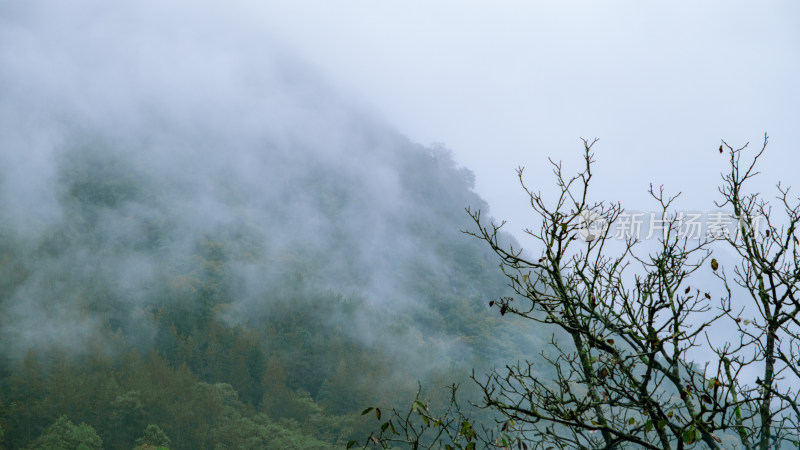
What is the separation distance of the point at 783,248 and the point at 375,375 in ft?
73.5

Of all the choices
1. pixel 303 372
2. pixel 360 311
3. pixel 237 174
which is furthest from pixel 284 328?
pixel 237 174

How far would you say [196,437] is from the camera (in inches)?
682

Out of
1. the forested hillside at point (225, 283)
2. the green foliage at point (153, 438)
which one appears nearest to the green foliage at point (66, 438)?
the forested hillside at point (225, 283)

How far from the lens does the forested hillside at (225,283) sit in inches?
717

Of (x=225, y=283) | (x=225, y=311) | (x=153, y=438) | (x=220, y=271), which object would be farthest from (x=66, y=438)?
(x=220, y=271)

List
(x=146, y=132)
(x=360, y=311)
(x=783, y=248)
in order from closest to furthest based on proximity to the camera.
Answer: (x=783, y=248), (x=360, y=311), (x=146, y=132)

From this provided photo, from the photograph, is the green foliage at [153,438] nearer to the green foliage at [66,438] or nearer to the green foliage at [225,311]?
the green foliage at [225,311]

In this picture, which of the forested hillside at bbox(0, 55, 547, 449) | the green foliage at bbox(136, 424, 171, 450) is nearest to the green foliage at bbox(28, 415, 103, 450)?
the forested hillside at bbox(0, 55, 547, 449)

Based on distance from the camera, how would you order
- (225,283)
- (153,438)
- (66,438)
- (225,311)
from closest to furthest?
1. (66,438)
2. (153,438)
3. (225,311)
4. (225,283)

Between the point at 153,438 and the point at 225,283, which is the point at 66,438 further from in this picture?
the point at 225,283

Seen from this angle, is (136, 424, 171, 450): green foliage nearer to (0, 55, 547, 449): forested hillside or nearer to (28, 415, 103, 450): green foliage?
(0, 55, 547, 449): forested hillside

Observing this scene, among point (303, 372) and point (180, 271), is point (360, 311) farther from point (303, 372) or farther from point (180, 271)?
point (180, 271)

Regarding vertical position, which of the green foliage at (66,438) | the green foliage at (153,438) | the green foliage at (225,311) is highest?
the green foliage at (225,311)

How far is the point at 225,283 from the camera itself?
2961cm
